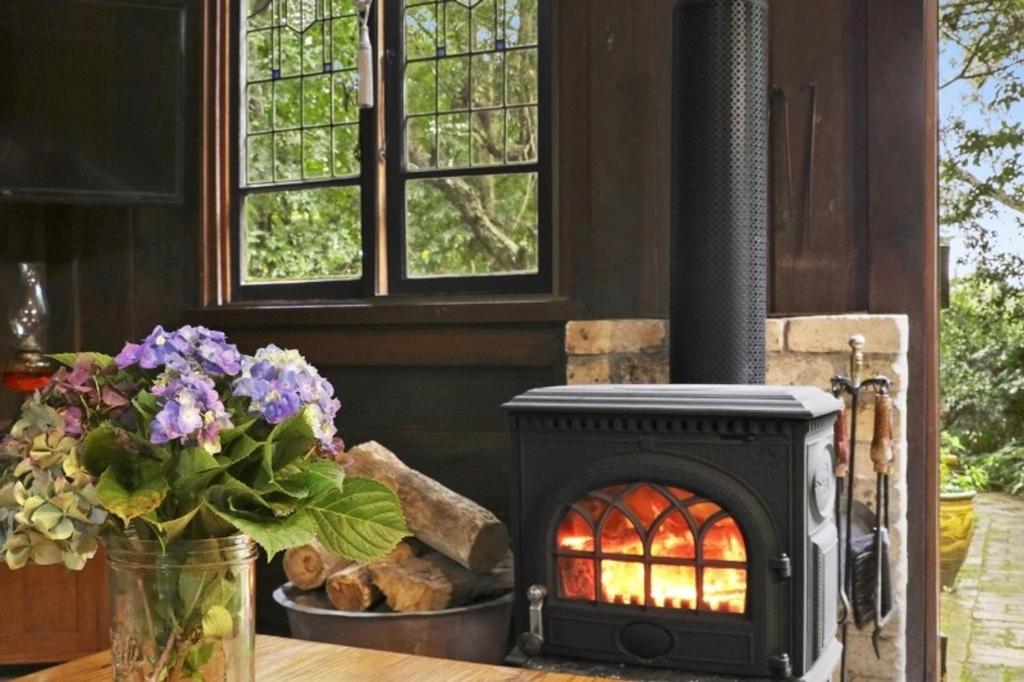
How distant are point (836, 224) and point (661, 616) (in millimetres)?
1135

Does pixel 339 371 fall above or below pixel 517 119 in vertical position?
below

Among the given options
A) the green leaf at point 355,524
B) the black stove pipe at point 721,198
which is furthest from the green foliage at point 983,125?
the green leaf at point 355,524

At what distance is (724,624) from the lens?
240 centimetres

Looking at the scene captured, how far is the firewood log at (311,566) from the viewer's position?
123 inches

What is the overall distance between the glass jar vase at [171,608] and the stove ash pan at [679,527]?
1.48 meters

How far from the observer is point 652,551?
97.8 inches

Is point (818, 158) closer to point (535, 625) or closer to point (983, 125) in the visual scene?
point (983, 125)

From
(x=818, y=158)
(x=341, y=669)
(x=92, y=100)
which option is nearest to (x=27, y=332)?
(x=92, y=100)

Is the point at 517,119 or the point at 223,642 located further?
the point at 517,119

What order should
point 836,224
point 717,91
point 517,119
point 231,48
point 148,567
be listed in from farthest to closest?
point 231,48, point 517,119, point 836,224, point 717,91, point 148,567

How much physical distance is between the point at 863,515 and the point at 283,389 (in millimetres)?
2121

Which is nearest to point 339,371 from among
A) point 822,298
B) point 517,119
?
point 517,119

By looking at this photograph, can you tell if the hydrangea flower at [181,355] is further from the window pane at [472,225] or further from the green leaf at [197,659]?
the window pane at [472,225]

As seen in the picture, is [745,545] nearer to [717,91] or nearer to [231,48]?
[717,91]
